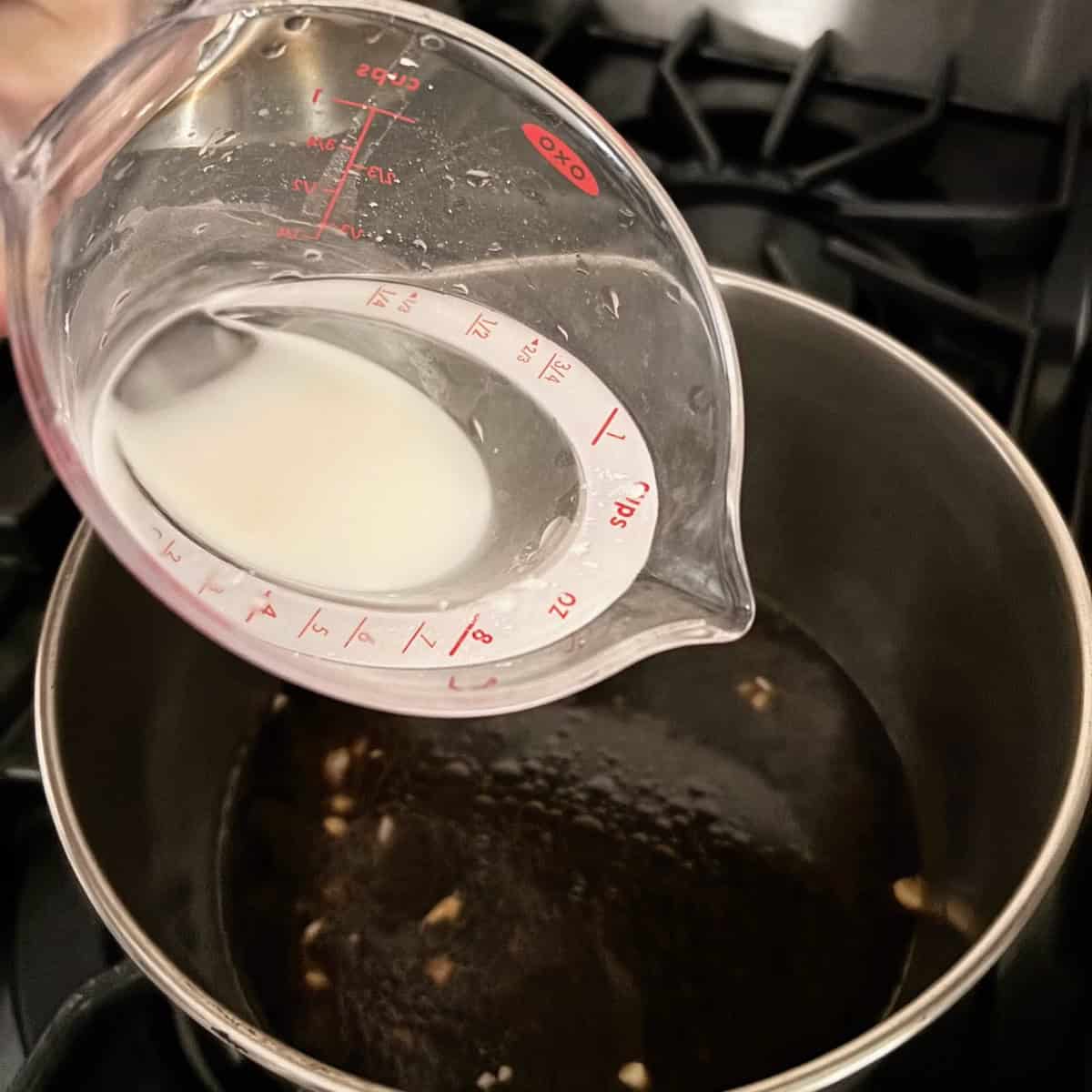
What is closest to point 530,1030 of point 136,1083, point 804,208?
point 136,1083

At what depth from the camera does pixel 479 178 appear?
0.63 m

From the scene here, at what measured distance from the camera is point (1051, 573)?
612mm

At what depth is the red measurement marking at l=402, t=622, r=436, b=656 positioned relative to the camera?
57 cm

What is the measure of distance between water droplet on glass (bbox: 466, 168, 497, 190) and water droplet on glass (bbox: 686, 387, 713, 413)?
151mm

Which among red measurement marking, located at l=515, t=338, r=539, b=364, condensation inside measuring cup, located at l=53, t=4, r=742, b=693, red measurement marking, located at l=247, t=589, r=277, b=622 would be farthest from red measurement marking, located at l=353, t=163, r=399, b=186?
red measurement marking, located at l=247, t=589, r=277, b=622

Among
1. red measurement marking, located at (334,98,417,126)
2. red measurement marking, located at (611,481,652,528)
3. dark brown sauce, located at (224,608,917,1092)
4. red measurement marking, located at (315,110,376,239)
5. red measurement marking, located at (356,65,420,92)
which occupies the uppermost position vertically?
red measurement marking, located at (356,65,420,92)

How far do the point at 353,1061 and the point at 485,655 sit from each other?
25cm

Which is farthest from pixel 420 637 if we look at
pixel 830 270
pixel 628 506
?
pixel 830 270

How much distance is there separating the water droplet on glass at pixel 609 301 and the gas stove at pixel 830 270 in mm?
195

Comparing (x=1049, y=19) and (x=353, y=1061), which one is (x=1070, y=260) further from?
(x=353, y=1061)

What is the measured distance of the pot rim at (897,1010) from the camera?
0.45 metres

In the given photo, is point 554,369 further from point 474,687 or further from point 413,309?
point 474,687

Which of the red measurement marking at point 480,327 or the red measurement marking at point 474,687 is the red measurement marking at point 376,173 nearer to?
the red measurement marking at point 480,327

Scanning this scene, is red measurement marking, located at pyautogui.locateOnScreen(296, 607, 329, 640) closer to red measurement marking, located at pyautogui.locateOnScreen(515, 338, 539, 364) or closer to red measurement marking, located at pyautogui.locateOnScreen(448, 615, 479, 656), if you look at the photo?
red measurement marking, located at pyautogui.locateOnScreen(448, 615, 479, 656)
